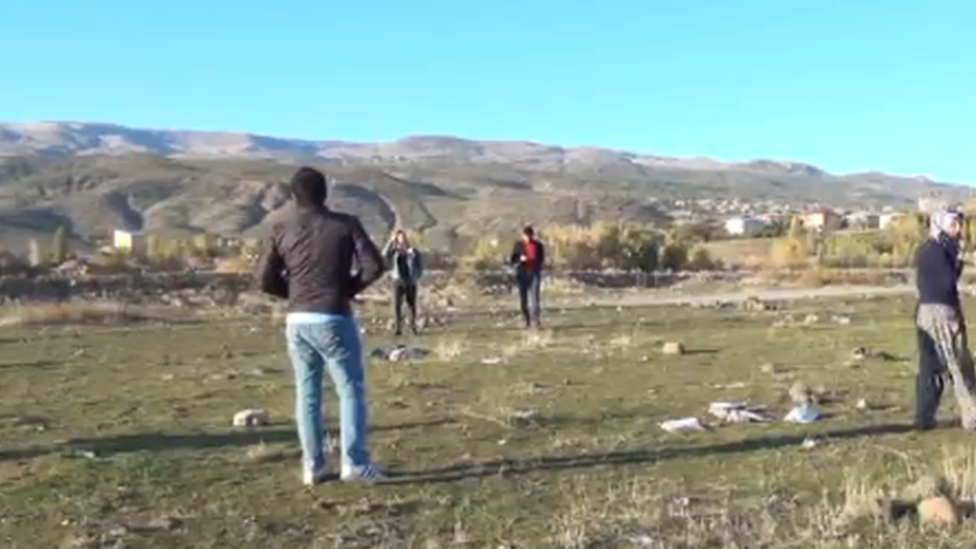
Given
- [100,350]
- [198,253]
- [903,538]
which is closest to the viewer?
[903,538]

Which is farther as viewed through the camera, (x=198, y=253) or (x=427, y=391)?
(x=198, y=253)

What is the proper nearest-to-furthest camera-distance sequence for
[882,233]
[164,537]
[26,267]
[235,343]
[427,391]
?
[164,537], [427,391], [235,343], [26,267], [882,233]

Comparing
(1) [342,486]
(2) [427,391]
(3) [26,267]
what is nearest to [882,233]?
(3) [26,267]

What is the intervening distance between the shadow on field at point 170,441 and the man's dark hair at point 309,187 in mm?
3088

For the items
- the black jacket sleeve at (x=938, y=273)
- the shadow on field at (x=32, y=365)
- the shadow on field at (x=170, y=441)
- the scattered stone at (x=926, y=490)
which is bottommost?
the shadow on field at (x=32, y=365)

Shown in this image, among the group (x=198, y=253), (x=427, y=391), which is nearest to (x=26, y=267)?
(x=198, y=253)

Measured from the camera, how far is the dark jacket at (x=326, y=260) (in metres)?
10.3

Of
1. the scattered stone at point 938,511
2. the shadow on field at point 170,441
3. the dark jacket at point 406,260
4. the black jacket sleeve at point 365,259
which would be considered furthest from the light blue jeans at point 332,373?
the dark jacket at point 406,260

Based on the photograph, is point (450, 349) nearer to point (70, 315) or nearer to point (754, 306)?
point (754, 306)

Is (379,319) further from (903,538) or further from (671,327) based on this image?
(903,538)

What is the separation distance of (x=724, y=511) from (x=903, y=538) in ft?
3.85

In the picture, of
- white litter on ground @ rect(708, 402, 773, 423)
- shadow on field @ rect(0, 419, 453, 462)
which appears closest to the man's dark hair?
shadow on field @ rect(0, 419, 453, 462)

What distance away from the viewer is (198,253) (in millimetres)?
76125

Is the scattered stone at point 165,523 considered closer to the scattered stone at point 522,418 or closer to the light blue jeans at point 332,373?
the light blue jeans at point 332,373
